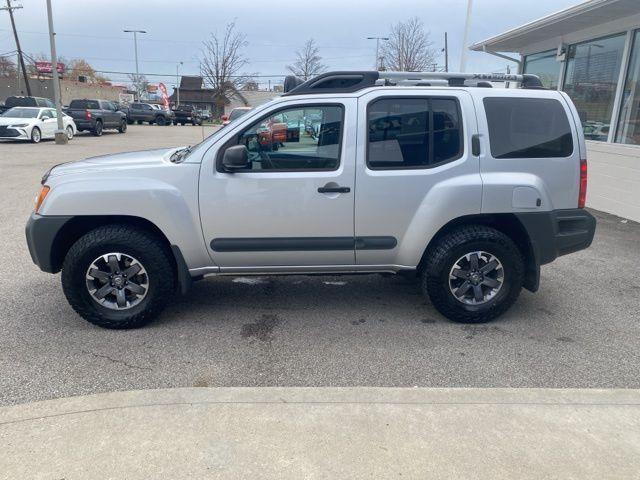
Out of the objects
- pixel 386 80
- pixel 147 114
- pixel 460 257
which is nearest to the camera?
pixel 460 257

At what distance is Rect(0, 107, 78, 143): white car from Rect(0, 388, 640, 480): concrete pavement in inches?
797

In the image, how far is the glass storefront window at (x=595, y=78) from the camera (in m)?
9.14

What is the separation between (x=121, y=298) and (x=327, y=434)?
2.17 m

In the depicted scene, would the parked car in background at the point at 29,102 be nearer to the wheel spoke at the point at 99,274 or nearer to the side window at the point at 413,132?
the wheel spoke at the point at 99,274

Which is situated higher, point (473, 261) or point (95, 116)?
point (95, 116)

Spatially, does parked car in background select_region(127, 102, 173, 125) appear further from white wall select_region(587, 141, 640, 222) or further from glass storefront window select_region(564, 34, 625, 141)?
white wall select_region(587, 141, 640, 222)

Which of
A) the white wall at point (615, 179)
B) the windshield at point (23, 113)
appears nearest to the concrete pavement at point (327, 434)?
the white wall at point (615, 179)

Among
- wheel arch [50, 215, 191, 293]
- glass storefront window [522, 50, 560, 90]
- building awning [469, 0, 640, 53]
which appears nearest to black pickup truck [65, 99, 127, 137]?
building awning [469, 0, 640, 53]

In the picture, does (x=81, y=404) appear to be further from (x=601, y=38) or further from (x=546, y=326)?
(x=601, y=38)

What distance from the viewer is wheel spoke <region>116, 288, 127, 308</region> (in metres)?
4.00

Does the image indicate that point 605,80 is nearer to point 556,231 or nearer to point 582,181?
point 582,181

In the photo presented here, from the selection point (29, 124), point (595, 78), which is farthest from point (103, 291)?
point (29, 124)

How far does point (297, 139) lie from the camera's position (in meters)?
4.00

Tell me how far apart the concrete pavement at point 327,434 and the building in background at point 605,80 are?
6.16 meters
